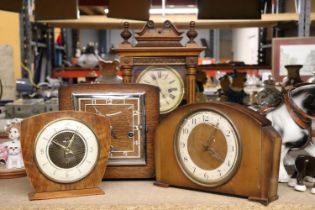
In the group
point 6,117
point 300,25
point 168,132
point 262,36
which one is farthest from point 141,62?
point 262,36

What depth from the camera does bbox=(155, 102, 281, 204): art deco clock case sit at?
0.80 meters

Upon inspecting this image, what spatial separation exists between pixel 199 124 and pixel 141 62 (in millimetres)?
296

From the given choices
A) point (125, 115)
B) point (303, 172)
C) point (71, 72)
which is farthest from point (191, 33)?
point (71, 72)

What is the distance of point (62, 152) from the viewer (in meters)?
0.83

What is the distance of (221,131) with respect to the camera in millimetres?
833

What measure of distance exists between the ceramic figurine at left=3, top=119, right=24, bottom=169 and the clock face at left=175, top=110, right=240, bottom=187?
1.31 ft

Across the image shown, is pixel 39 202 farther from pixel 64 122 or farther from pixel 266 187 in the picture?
pixel 266 187

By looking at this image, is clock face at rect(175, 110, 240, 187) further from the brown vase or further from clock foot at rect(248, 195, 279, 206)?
the brown vase

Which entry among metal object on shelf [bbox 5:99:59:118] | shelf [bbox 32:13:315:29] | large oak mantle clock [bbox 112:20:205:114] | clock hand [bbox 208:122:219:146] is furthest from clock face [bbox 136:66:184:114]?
shelf [bbox 32:13:315:29]

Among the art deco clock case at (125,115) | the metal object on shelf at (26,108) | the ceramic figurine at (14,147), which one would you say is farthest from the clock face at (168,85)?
the metal object on shelf at (26,108)

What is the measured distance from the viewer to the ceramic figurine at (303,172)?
0.85 meters

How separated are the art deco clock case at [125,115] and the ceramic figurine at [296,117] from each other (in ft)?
0.91

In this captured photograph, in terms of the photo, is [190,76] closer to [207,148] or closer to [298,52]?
[207,148]

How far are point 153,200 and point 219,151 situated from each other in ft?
0.55
